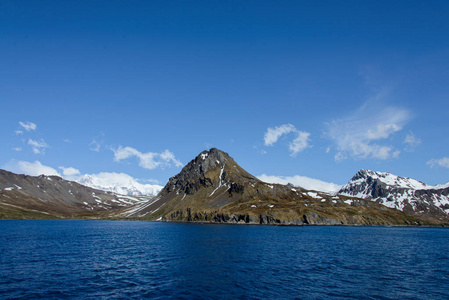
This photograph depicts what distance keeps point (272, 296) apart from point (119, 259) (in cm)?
4038

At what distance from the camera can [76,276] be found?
159ft

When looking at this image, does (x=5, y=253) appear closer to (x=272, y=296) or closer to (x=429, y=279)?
(x=272, y=296)

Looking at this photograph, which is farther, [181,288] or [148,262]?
[148,262]

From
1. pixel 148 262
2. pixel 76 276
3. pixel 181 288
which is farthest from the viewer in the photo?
pixel 148 262

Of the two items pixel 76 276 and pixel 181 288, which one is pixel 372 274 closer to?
pixel 181 288

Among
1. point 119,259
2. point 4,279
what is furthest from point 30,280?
point 119,259

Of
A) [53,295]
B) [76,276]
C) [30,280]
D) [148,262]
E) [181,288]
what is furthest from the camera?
[148,262]

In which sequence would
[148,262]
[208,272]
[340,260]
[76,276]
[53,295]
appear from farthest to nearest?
[340,260] < [148,262] < [208,272] < [76,276] < [53,295]

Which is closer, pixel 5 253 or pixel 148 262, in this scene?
pixel 148 262

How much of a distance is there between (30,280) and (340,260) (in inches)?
2415

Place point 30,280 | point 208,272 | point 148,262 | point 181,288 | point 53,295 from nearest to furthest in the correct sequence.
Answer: point 53,295, point 181,288, point 30,280, point 208,272, point 148,262

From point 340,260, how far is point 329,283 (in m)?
24.6

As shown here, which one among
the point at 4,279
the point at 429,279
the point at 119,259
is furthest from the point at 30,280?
the point at 429,279

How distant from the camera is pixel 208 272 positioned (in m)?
52.9
